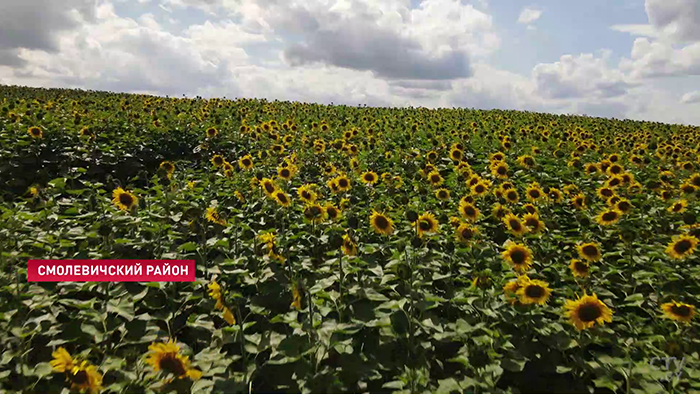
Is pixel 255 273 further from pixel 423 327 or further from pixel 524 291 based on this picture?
pixel 524 291

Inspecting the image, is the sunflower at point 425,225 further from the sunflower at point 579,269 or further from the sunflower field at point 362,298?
the sunflower at point 579,269

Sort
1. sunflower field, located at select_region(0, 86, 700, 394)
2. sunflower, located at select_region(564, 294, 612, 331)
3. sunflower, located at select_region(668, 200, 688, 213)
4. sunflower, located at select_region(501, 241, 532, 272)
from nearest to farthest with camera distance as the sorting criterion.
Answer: sunflower field, located at select_region(0, 86, 700, 394)
sunflower, located at select_region(564, 294, 612, 331)
sunflower, located at select_region(501, 241, 532, 272)
sunflower, located at select_region(668, 200, 688, 213)

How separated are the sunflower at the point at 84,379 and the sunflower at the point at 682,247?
5.36m

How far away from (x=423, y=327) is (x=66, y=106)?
14.7m

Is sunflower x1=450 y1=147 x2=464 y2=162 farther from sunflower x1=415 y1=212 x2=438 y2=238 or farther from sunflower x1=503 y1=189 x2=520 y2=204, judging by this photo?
sunflower x1=415 y1=212 x2=438 y2=238

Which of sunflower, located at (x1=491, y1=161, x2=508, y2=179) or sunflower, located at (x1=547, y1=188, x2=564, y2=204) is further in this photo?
sunflower, located at (x1=491, y1=161, x2=508, y2=179)

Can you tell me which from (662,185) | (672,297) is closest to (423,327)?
(672,297)

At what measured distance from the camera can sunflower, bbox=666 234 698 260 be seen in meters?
4.72

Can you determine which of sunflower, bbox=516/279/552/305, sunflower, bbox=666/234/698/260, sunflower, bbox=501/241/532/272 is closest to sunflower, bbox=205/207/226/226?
sunflower, bbox=501/241/532/272

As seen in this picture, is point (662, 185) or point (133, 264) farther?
point (662, 185)

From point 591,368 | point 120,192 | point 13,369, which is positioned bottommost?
point 13,369

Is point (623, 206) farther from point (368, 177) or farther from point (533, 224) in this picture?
point (368, 177)

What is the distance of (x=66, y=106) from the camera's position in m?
14.1

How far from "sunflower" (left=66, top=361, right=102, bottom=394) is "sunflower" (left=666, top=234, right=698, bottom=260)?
5.36 m
